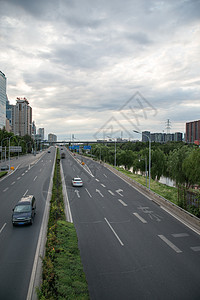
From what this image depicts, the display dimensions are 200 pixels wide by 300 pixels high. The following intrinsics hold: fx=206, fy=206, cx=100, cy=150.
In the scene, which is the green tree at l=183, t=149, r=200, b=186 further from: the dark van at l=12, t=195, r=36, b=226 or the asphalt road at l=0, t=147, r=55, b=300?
the dark van at l=12, t=195, r=36, b=226

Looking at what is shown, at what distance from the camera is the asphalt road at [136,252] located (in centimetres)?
813

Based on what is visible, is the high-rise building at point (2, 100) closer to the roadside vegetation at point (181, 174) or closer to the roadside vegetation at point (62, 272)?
the roadside vegetation at point (181, 174)

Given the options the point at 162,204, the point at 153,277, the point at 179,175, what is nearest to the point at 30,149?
the point at 179,175

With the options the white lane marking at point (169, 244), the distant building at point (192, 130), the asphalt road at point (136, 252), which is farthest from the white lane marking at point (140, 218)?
the distant building at point (192, 130)

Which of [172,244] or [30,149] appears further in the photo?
[30,149]

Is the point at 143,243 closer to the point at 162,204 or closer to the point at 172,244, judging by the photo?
the point at 172,244

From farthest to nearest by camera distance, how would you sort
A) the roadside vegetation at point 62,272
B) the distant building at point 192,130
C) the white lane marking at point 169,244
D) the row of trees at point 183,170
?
the distant building at point 192,130
the row of trees at point 183,170
the white lane marking at point 169,244
the roadside vegetation at point 62,272

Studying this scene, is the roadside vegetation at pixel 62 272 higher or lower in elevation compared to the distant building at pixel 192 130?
lower

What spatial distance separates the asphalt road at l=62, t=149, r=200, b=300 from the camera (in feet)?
26.7

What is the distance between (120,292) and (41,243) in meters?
5.93

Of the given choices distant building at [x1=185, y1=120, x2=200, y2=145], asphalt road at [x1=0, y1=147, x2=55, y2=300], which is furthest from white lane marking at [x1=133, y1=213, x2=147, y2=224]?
distant building at [x1=185, y1=120, x2=200, y2=145]

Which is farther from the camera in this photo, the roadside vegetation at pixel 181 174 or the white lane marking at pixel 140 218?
the roadside vegetation at pixel 181 174

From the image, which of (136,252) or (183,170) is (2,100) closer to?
(183,170)

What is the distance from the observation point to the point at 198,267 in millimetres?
9617
